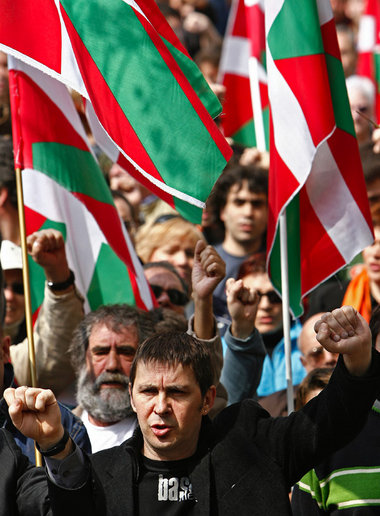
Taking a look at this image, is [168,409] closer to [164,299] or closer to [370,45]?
[164,299]

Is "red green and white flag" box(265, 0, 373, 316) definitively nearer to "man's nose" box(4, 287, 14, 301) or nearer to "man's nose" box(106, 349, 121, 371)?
"man's nose" box(106, 349, 121, 371)

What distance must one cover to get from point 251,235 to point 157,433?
329 centimetres

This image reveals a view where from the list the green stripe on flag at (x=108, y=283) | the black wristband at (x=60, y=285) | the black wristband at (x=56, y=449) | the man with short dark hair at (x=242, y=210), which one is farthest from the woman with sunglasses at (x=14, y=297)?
the black wristband at (x=56, y=449)

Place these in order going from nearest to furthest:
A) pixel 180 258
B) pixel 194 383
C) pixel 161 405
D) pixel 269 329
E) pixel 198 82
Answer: pixel 161 405 → pixel 194 383 → pixel 198 82 → pixel 269 329 → pixel 180 258

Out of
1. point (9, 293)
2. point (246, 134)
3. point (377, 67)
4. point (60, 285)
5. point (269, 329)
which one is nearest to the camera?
point (60, 285)

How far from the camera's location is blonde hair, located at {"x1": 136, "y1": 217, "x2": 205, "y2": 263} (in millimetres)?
6652

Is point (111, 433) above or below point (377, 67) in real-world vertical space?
below

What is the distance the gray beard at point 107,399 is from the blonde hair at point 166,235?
6.43ft

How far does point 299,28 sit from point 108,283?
163 centimetres

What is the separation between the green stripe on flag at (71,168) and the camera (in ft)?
17.9

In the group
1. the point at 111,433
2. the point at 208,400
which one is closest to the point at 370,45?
the point at 111,433

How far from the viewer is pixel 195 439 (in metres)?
3.70

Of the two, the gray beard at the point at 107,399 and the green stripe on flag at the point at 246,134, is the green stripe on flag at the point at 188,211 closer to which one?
the gray beard at the point at 107,399

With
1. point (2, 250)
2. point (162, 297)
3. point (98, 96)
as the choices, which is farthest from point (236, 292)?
point (2, 250)
